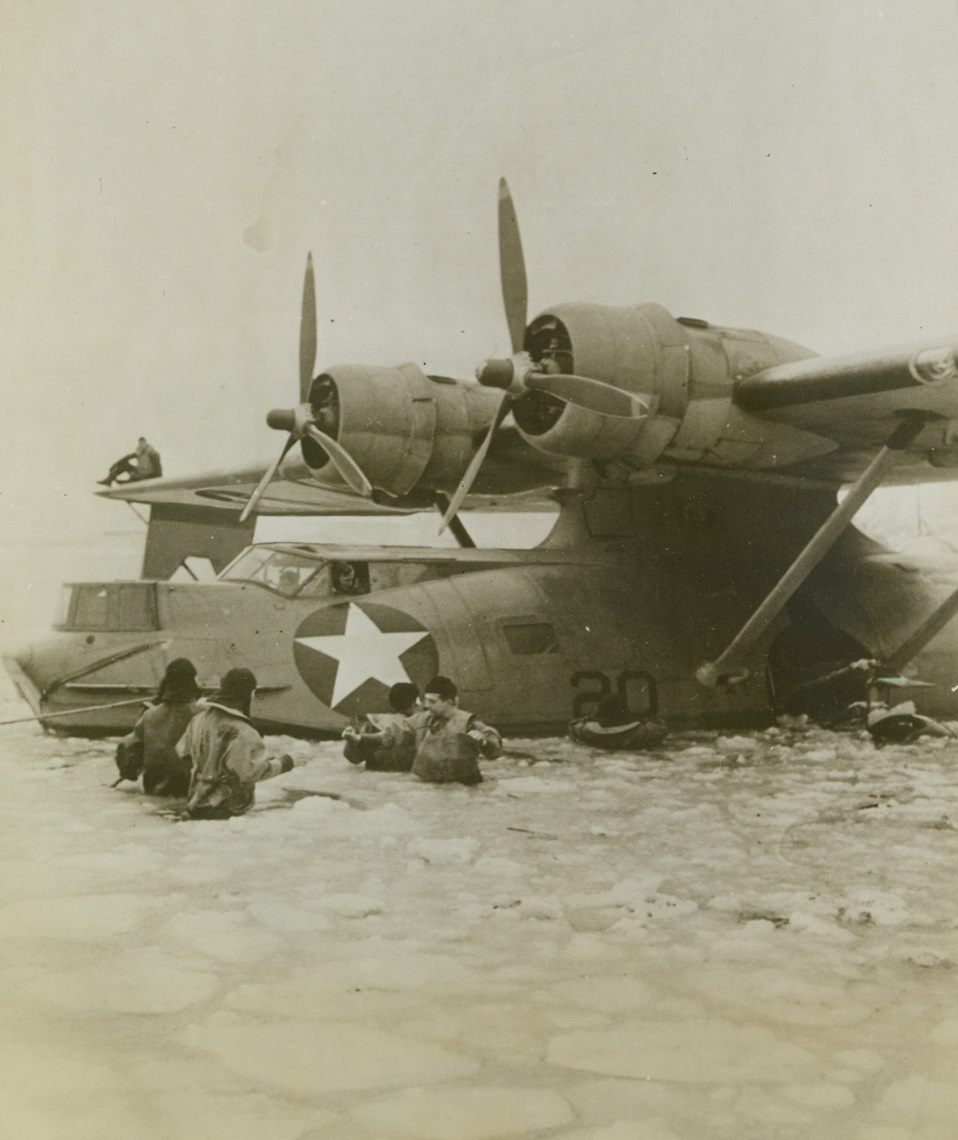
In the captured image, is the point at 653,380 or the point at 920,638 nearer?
the point at 653,380

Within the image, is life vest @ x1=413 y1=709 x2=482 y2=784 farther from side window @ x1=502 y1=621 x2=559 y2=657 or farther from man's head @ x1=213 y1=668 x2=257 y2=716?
side window @ x1=502 y1=621 x2=559 y2=657

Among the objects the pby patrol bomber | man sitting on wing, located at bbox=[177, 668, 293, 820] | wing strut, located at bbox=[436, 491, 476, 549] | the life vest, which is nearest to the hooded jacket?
man sitting on wing, located at bbox=[177, 668, 293, 820]

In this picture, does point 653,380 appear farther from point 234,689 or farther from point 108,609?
point 108,609

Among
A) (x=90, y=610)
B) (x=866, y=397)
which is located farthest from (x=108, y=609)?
(x=866, y=397)

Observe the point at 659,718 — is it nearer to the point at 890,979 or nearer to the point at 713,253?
the point at 713,253

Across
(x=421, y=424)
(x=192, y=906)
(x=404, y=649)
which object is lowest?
(x=192, y=906)

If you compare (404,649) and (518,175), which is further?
(404,649)

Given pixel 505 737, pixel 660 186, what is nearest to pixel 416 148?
pixel 660 186
